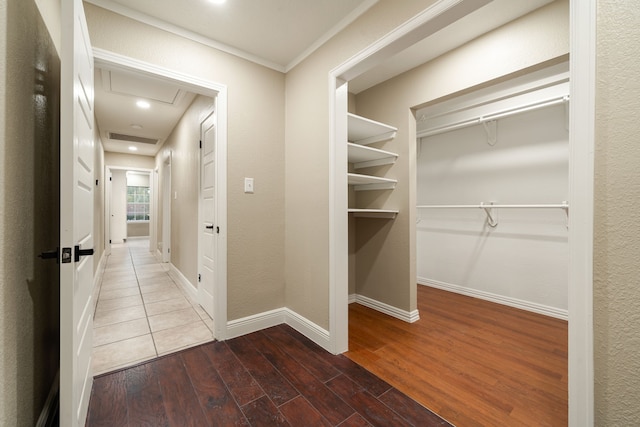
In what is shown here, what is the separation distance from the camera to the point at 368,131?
2.78 m

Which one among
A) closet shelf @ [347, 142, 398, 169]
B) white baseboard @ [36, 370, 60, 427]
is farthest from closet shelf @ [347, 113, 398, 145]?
white baseboard @ [36, 370, 60, 427]

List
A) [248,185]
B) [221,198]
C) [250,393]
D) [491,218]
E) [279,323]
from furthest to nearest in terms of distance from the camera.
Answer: [491,218] → [279,323] → [248,185] → [221,198] → [250,393]

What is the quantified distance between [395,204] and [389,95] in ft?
3.90

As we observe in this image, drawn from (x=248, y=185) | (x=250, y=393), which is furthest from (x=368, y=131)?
(x=250, y=393)

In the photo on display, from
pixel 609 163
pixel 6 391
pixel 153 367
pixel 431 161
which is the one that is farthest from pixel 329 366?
pixel 431 161

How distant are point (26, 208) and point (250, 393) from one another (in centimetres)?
144

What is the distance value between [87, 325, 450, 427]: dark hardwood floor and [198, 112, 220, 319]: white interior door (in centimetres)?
78

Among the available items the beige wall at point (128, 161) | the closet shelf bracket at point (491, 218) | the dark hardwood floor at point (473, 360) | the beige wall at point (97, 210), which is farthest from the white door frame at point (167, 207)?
the closet shelf bracket at point (491, 218)

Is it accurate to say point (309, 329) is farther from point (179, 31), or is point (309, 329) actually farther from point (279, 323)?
point (179, 31)

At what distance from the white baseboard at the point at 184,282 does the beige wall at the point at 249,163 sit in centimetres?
121

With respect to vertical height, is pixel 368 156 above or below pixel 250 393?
above

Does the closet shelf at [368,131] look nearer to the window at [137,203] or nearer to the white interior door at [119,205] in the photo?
the white interior door at [119,205]

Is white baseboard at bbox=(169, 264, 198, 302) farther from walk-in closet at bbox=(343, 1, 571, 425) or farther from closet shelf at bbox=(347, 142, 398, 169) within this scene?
closet shelf at bbox=(347, 142, 398, 169)

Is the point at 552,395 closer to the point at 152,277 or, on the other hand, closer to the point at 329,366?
the point at 329,366
